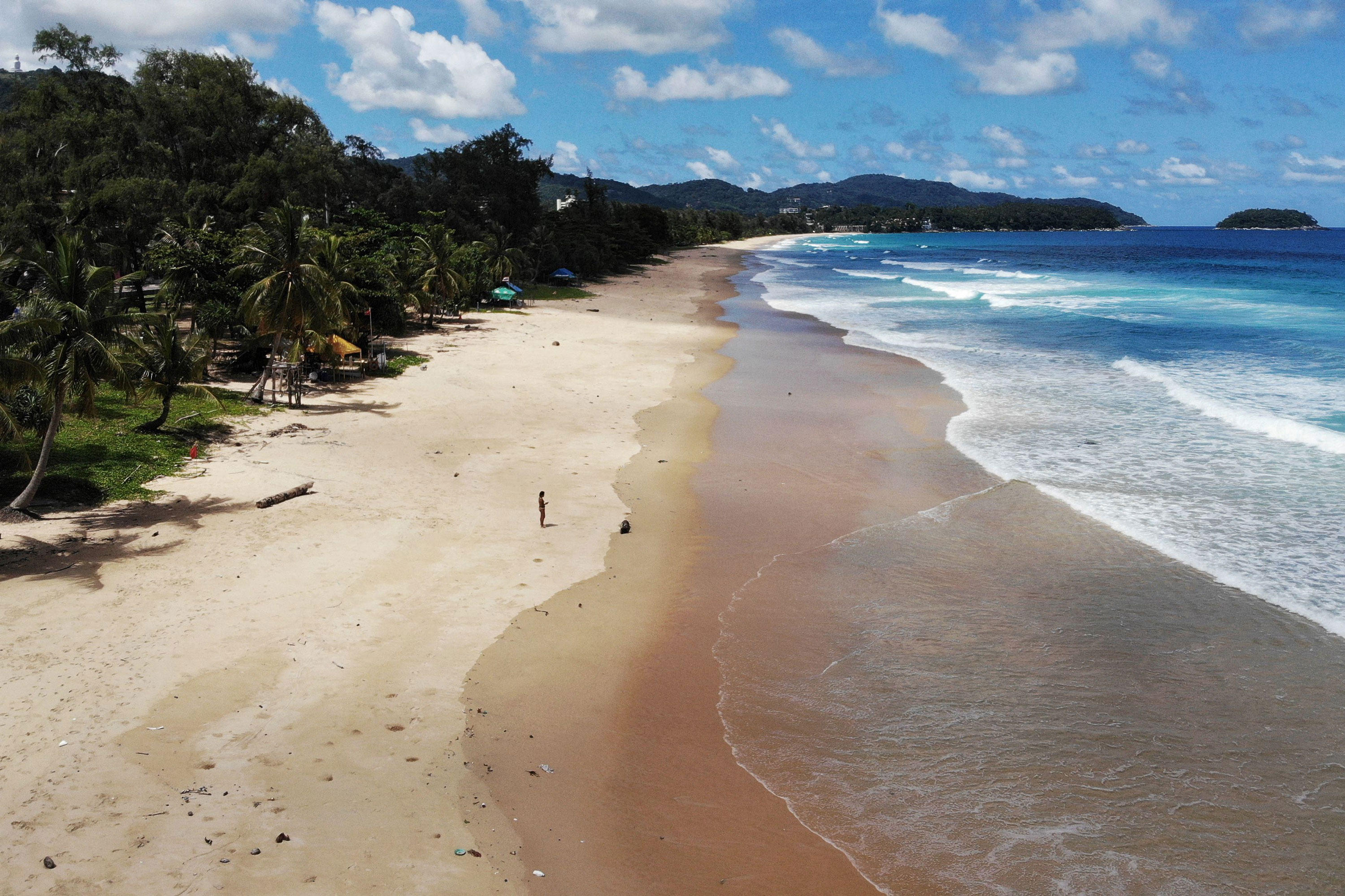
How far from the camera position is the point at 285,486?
1667 cm

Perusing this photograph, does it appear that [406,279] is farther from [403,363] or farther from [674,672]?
[674,672]

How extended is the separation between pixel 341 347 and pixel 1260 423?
1029 inches

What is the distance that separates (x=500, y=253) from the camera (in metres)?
54.8

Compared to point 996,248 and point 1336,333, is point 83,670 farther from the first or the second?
point 996,248

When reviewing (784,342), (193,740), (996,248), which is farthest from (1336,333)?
(996,248)

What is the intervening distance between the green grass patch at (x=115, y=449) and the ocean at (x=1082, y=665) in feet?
38.3

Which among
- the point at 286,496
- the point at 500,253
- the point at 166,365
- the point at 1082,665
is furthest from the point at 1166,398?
the point at 500,253

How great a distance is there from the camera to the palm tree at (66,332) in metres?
13.6

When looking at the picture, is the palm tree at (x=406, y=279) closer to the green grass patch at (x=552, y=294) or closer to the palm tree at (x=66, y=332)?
the green grass patch at (x=552, y=294)

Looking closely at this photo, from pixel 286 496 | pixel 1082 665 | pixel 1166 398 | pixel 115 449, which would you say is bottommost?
pixel 1082 665

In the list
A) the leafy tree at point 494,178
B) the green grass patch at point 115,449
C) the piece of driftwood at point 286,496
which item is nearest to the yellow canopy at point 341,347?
the green grass patch at point 115,449

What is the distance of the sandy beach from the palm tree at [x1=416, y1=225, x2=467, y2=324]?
18.6 metres

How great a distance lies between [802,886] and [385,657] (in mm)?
5875

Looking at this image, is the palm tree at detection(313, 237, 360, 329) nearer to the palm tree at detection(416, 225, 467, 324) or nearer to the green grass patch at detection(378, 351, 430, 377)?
the green grass patch at detection(378, 351, 430, 377)
